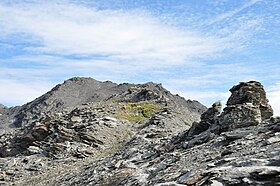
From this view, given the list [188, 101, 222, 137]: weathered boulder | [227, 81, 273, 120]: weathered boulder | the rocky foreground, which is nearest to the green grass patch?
the rocky foreground

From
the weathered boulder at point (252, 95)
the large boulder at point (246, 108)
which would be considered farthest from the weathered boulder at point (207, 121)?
the weathered boulder at point (252, 95)

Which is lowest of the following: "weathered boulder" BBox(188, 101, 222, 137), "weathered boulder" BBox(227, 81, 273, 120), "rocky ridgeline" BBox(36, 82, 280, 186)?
"rocky ridgeline" BBox(36, 82, 280, 186)

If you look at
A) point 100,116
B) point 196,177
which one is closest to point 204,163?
point 196,177

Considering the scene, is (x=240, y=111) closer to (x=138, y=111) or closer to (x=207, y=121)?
(x=207, y=121)

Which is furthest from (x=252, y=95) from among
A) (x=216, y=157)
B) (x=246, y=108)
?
(x=216, y=157)

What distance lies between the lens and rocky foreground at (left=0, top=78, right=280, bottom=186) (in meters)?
15.1

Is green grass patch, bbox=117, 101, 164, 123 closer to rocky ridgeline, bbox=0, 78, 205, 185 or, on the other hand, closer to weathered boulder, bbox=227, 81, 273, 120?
rocky ridgeline, bbox=0, 78, 205, 185

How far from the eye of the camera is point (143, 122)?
176 feet

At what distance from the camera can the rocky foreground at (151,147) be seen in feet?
49.6

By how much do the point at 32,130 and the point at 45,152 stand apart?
8.31m

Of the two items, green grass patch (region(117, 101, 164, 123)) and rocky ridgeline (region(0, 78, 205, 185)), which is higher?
green grass patch (region(117, 101, 164, 123))

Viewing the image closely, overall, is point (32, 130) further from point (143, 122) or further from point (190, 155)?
point (190, 155)

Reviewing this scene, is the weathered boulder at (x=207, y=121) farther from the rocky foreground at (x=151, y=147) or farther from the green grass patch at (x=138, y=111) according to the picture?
the green grass patch at (x=138, y=111)

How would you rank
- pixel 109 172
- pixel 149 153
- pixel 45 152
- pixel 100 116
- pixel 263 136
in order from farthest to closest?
pixel 100 116 < pixel 45 152 < pixel 149 153 < pixel 109 172 < pixel 263 136
